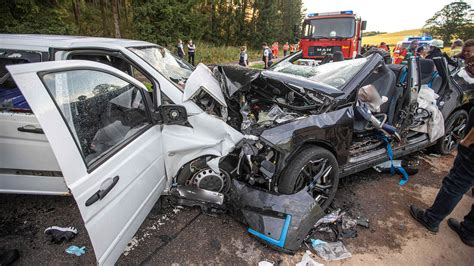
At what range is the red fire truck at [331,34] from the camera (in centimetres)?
979

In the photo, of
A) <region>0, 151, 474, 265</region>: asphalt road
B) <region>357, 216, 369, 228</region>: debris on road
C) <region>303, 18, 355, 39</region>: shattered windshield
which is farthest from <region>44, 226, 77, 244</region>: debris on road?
<region>303, 18, 355, 39</region>: shattered windshield

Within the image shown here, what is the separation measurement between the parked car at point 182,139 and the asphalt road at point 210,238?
9.0 inches

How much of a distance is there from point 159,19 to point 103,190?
19.2 metres

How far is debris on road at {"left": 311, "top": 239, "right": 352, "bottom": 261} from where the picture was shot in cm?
223

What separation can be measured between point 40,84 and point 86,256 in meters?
1.61

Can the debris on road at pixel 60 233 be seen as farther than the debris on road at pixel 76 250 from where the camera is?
Yes

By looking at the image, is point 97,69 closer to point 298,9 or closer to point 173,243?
point 173,243

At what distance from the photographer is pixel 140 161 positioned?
2023mm

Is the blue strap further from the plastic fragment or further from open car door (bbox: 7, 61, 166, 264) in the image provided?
open car door (bbox: 7, 61, 166, 264)

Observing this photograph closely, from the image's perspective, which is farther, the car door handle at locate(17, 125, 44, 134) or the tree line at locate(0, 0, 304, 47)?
the tree line at locate(0, 0, 304, 47)

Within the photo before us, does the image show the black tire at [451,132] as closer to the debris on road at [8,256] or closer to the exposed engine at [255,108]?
the exposed engine at [255,108]

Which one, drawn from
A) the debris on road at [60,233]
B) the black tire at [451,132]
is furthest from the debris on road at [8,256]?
the black tire at [451,132]

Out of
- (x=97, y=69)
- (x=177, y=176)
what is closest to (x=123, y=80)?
(x=97, y=69)

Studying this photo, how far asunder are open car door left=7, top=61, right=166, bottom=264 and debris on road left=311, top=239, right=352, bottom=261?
156cm
